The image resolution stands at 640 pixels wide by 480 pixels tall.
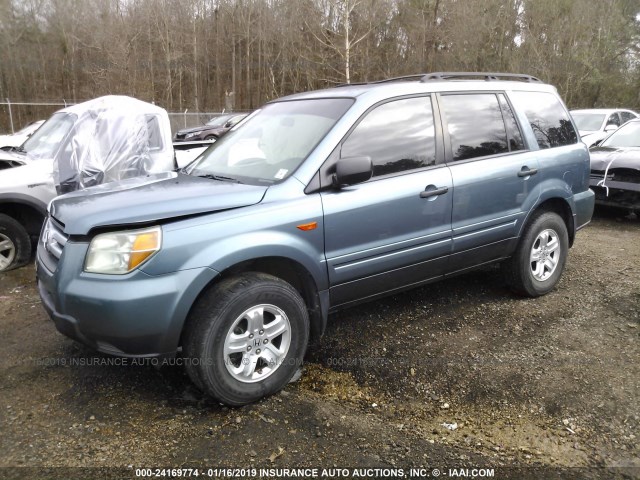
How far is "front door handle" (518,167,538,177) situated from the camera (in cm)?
414

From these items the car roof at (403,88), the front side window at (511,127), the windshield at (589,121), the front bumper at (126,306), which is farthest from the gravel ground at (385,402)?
the windshield at (589,121)

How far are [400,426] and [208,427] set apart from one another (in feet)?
3.44

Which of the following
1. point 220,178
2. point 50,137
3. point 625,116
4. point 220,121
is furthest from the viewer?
point 220,121

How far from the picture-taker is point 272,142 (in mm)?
3605

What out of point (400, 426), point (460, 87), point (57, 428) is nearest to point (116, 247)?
point (57, 428)

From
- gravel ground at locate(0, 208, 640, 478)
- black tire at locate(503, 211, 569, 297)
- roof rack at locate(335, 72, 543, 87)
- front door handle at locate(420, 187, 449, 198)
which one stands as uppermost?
roof rack at locate(335, 72, 543, 87)

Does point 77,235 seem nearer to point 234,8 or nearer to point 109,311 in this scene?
point 109,311

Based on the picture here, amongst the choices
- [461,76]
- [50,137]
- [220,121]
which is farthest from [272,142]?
[220,121]

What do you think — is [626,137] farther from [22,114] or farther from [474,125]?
[22,114]

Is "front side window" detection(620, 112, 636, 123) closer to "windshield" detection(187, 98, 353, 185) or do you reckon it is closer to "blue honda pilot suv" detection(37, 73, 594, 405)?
"blue honda pilot suv" detection(37, 73, 594, 405)

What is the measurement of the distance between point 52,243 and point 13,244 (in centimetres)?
305

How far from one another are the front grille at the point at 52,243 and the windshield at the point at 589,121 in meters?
12.3

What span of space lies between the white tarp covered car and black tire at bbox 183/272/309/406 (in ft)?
12.0

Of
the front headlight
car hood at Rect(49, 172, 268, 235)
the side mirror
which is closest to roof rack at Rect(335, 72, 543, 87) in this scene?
the side mirror
